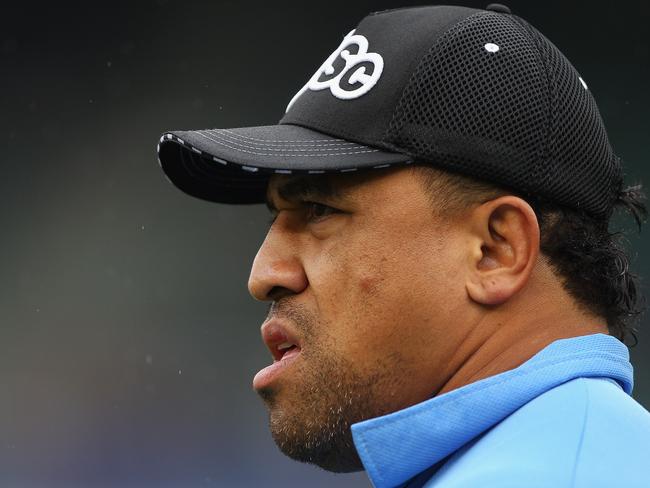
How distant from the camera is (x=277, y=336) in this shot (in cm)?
106

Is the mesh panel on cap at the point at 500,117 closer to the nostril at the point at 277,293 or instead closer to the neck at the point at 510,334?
the neck at the point at 510,334

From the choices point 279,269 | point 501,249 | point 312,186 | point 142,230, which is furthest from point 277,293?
point 142,230

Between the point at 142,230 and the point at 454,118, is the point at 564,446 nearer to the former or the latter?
the point at 454,118

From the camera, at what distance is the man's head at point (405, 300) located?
98 centimetres

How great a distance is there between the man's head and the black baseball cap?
3 centimetres

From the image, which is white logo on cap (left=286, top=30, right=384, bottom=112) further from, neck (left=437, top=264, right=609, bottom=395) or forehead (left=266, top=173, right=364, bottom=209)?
neck (left=437, top=264, right=609, bottom=395)

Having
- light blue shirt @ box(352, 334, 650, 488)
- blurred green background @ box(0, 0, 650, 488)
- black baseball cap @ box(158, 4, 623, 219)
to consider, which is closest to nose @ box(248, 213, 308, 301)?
black baseball cap @ box(158, 4, 623, 219)

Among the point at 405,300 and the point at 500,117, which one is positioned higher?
the point at 500,117

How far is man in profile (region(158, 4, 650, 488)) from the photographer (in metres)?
0.97

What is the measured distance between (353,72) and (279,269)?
244 mm

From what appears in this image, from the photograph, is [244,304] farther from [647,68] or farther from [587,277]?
[587,277]

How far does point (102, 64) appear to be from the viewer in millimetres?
3930

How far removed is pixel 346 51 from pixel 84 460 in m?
3.01

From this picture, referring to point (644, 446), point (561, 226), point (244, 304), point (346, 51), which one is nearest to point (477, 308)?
point (561, 226)
